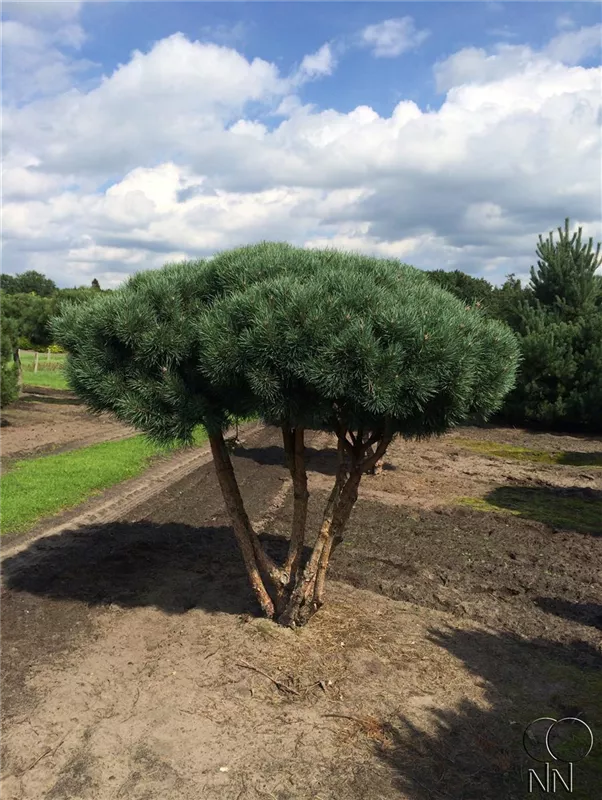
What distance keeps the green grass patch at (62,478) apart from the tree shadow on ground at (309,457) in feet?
6.73

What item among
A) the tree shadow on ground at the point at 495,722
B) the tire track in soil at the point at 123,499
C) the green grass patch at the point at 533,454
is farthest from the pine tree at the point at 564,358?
the tree shadow on ground at the point at 495,722

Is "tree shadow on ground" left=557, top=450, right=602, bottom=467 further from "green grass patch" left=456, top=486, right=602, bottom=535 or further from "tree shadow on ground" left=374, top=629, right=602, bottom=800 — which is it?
"tree shadow on ground" left=374, top=629, right=602, bottom=800

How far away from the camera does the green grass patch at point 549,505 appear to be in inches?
378

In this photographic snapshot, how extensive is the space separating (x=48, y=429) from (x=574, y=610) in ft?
49.7

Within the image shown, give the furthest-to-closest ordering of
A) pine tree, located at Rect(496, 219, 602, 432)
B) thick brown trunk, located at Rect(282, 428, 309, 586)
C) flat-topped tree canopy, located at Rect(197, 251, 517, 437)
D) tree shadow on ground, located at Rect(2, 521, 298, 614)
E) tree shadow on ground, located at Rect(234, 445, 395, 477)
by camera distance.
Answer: pine tree, located at Rect(496, 219, 602, 432) → tree shadow on ground, located at Rect(234, 445, 395, 477) → tree shadow on ground, located at Rect(2, 521, 298, 614) → thick brown trunk, located at Rect(282, 428, 309, 586) → flat-topped tree canopy, located at Rect(197, 251, 517, 437)

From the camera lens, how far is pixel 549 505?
10.7 metres

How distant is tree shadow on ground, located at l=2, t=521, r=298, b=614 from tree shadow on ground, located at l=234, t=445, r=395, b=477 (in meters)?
Answer: 4.33

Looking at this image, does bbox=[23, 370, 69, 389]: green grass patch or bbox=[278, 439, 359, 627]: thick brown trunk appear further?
bbox=[23, 370, 69, 389]: green grass patch

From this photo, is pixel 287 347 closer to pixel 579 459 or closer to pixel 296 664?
pixel 296 664

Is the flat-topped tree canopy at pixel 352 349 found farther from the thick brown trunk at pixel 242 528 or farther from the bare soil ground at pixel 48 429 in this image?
the bare soil ground at pixel 48 429

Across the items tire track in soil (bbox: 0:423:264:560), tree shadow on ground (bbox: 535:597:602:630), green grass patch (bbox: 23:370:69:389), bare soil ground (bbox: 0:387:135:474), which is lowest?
tree shadow on ground (bbox: 535:597:602:630)

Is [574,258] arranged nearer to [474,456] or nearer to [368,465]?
[474,456]

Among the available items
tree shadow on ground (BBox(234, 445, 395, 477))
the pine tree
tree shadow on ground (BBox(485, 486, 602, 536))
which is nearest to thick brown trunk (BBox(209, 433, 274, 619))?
tree shadow on ground (BBox(485, 486, 602, 536))

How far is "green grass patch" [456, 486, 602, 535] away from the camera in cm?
961
